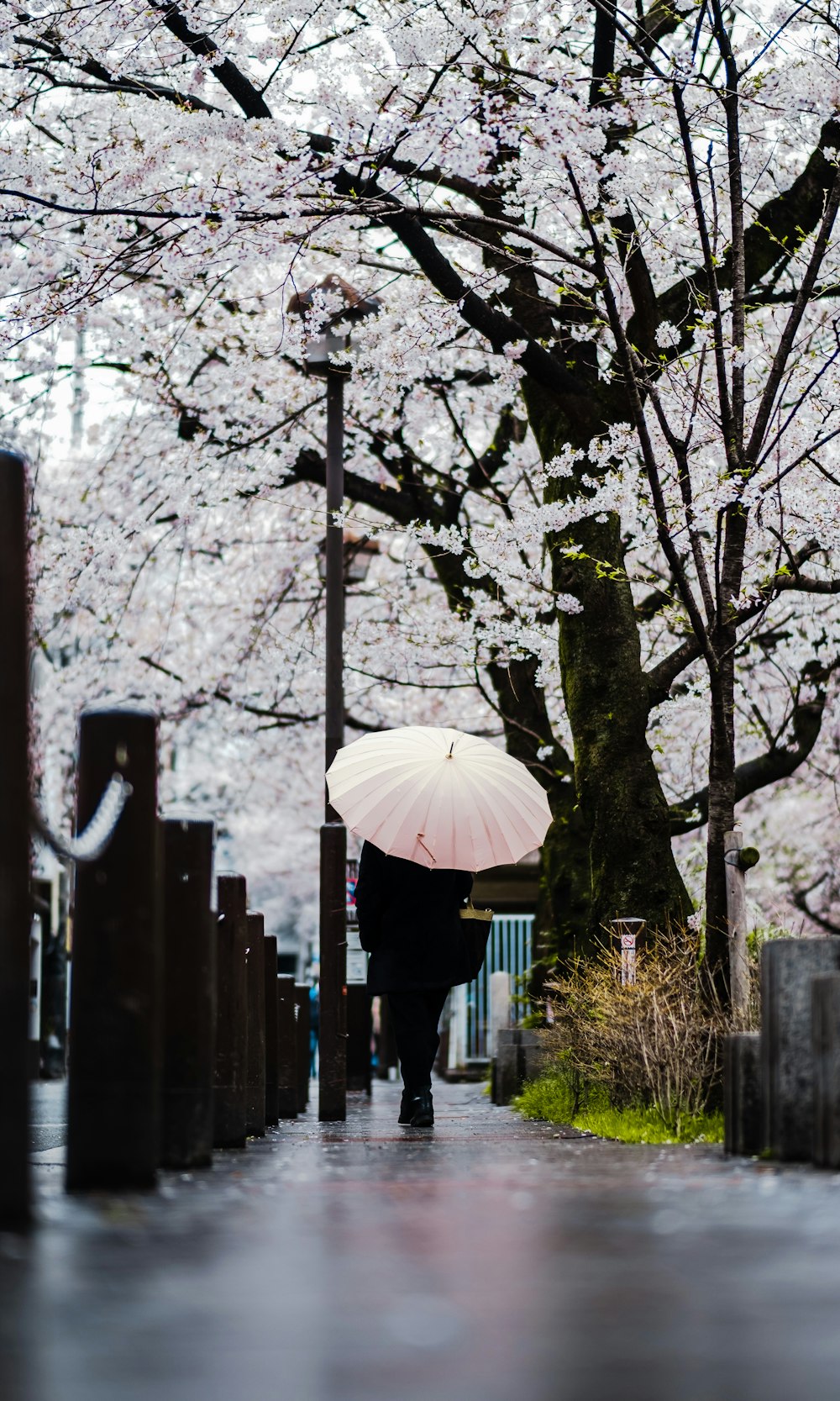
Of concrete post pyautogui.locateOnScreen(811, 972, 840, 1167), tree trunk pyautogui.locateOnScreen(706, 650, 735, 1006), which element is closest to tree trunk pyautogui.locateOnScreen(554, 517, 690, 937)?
tree trunk pyautogui.locateOnScreen(706, 650, 735, 1006)

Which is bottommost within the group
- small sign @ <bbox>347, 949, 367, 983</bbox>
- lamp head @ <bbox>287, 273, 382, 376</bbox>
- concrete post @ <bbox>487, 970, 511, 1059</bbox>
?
concrete post @ <bbox>487, 970, 511, 1059</bbox>

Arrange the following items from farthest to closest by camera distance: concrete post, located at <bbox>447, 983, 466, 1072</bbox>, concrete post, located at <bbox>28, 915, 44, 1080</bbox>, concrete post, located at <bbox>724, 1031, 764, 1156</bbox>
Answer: concrete post, located at <bbox>28, 915, 44, 1080</bbox> < concrete post, located at <bbox>447, 983, 466, 1072</bbox> < concrete post, located at <bbox>724, 1031, 764, 1156</bbox>

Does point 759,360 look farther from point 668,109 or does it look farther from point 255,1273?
point 255,1273

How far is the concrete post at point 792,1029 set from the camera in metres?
4.57

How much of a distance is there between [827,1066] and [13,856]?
7.15 ft

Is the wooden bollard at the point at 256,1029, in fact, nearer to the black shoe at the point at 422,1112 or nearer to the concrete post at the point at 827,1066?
the black shoe at the point at 422,1112

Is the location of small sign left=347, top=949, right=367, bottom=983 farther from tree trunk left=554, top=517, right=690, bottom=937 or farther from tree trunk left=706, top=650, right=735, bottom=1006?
tree trunk left=706, top=650, right=735, bottom=1006

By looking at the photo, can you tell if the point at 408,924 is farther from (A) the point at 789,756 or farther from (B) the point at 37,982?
(B) the point at 37,982

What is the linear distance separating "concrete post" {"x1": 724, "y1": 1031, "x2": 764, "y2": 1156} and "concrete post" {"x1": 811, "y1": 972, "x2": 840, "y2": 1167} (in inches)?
28.4

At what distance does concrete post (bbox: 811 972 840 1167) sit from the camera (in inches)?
167

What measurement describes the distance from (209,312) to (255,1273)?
14289 millimetres

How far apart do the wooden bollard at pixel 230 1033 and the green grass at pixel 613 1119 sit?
1.81 m

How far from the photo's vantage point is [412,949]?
849 centimetres

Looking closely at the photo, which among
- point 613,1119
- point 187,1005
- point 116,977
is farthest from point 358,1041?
point 116,977
